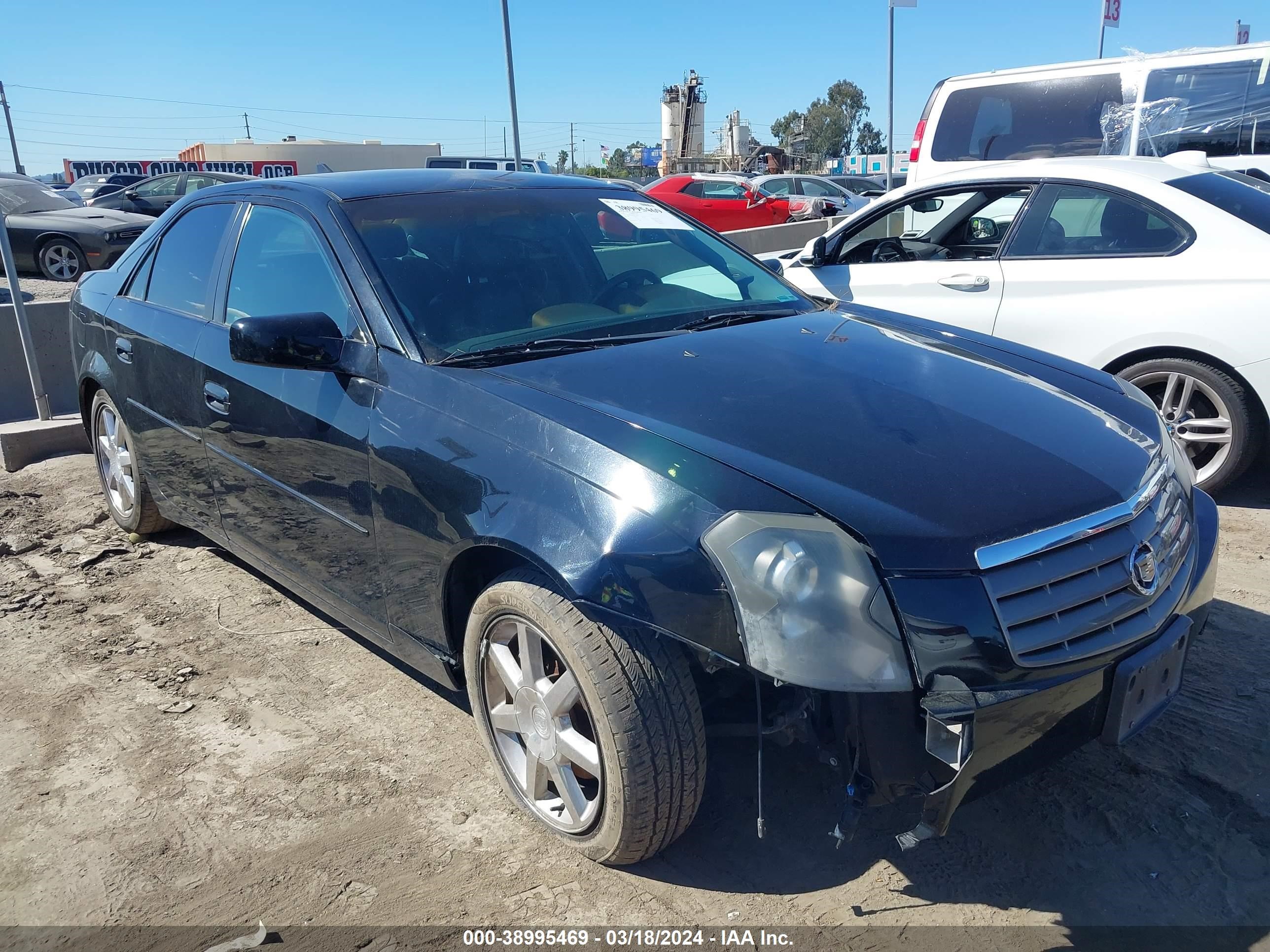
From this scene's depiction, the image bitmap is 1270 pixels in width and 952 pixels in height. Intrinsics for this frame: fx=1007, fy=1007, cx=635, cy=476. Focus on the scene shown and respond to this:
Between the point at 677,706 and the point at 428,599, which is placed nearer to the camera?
the point at 677,706

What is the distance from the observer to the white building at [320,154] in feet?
179

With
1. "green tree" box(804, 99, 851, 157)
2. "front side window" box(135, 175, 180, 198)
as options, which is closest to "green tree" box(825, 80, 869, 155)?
"green tree" box(804, 99, 851, 157)

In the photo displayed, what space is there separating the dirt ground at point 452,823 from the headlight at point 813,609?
0.68 metres

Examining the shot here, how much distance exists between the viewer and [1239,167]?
8.23 m

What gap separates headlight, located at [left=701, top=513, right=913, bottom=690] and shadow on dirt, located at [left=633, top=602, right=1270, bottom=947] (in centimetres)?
50

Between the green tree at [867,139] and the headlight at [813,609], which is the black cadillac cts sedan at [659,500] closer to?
the headlight at [813,609]

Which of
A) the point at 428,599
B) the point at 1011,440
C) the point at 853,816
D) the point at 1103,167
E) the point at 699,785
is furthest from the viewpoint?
the point at 1103,167

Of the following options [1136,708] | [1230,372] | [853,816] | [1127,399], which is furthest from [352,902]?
[1230,372]

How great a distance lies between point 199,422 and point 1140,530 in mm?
3089

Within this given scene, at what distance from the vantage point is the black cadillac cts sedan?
2.05m

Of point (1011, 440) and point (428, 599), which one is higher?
point (1011, 440)

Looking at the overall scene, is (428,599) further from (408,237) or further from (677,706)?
(408,237)

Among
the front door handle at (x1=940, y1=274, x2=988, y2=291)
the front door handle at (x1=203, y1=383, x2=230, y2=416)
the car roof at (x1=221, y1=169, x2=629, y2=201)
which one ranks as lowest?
the front door handle at (x1=203, y1=383, x2=230, y2=416)

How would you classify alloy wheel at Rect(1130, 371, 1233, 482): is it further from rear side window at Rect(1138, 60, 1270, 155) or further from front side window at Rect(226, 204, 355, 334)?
rear side window at Rect(1138, 60, 1270, 155)
